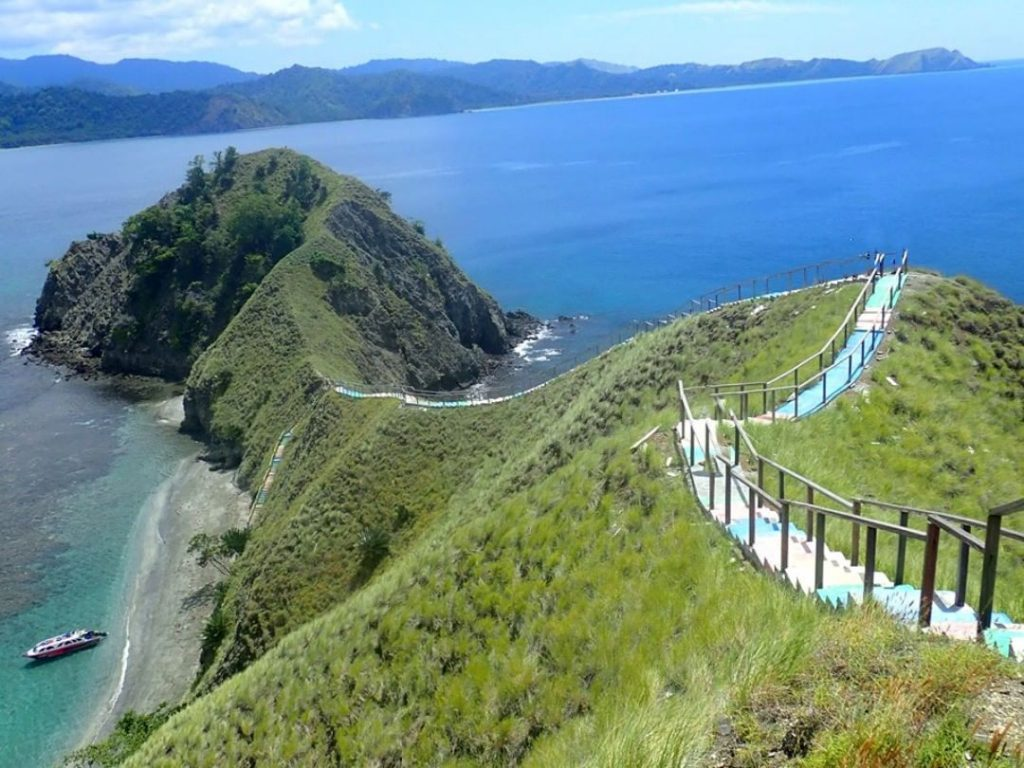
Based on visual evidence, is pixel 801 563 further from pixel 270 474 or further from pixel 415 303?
pixel 415 303

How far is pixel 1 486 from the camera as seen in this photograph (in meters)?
54.1

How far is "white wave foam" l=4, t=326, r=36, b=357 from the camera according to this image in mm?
87688

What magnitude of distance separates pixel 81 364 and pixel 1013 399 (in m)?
81.8

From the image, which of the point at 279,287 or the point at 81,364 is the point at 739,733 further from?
the point at 81,364

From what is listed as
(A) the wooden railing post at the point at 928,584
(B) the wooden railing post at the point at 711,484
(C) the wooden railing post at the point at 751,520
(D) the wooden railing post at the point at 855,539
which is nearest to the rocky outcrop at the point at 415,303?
(B) the wooden railing post at the point at 711,484

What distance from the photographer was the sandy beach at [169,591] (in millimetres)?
34062

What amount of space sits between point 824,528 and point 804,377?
40.2 feet

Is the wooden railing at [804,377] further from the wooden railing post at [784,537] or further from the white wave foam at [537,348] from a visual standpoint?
the white wave foam at [537,348]

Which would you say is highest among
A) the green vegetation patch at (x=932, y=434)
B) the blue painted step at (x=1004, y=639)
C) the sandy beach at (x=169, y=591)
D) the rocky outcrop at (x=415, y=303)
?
the blue painted step at (x=1004, y=639)

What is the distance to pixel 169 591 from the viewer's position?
4100 centimetres

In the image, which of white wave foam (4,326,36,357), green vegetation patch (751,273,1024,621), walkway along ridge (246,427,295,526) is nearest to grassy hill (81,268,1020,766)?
green vegetation patch (751,273,1024,621)

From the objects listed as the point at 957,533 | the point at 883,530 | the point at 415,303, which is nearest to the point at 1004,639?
the point at 957,533

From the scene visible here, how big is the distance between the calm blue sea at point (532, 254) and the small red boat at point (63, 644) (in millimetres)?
545

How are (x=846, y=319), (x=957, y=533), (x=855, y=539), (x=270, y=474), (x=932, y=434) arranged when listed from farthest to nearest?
(x=270, y=474)
(x=846, y=319)
(x=932, y=434)
(x=855, y=539)
(x=957, y=533)
